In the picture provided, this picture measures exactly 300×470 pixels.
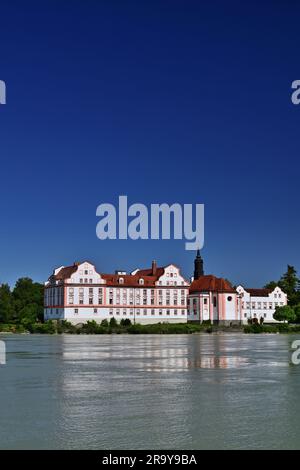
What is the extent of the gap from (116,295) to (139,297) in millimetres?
4409

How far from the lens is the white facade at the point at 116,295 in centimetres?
10500

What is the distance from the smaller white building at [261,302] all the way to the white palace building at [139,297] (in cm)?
1442

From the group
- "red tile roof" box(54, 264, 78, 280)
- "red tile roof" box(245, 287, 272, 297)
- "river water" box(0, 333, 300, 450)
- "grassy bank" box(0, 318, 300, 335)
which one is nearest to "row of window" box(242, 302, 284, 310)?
"red tile roof" box(245, 287, 272, 297)

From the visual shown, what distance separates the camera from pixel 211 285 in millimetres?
114938

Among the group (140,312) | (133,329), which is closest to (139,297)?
(140,312)

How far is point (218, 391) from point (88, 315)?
87.6m

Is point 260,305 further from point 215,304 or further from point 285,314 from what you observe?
point 215,304

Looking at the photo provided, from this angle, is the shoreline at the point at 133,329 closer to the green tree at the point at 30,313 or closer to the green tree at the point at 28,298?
the green tree at the point at 30,313

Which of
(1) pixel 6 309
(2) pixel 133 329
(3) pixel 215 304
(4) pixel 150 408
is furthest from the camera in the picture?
(1) pixel 6 309

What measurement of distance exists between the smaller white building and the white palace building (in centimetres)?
1442

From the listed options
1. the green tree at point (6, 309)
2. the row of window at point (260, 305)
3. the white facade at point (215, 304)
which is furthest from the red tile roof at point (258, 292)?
the green tree at point (6, 309)

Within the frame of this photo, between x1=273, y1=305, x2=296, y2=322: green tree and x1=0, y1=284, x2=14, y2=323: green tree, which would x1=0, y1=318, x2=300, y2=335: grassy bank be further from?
x1=273, y1=305, x2=296, y2=322: green tree
